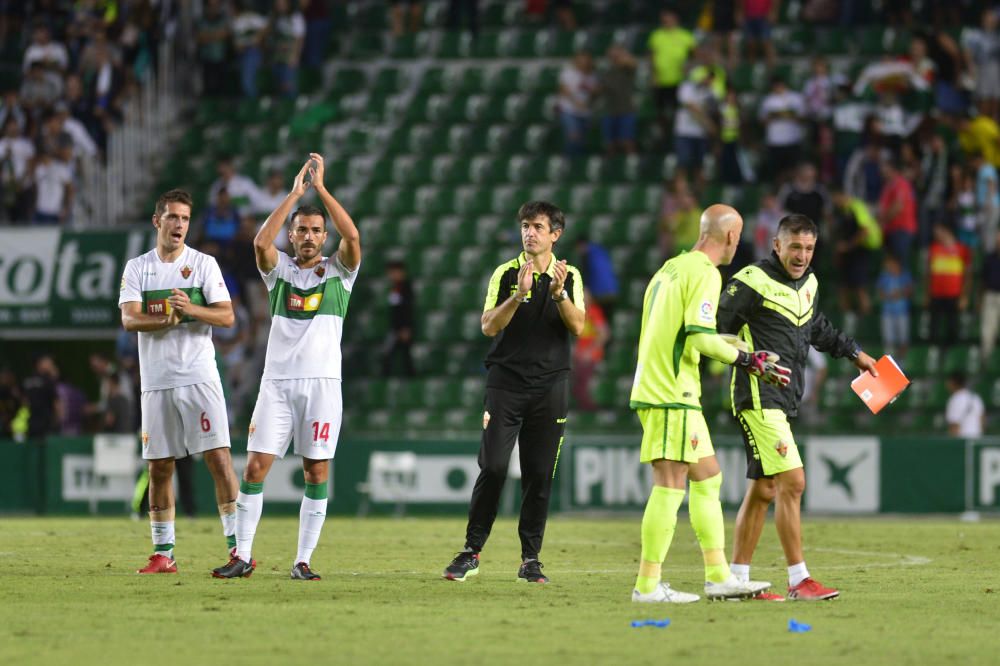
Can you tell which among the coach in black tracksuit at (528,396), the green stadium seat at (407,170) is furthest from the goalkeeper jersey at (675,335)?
the green stadium seat at (407,170)

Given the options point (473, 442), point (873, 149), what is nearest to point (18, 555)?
point (473, 442)

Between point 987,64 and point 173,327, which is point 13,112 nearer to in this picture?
point 987,64

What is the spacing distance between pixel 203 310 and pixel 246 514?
4.94 ft

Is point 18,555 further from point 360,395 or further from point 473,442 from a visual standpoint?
point 360,395

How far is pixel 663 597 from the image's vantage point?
1053cm

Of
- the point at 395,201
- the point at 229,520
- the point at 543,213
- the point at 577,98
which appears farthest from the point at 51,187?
the point at 543,213

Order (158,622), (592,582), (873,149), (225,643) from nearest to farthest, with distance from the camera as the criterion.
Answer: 1. (225,643)
2. (158,622)
3. (592,582)
4. (873,149)

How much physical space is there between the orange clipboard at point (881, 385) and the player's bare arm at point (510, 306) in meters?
2.36

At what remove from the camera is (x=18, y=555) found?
14.4m

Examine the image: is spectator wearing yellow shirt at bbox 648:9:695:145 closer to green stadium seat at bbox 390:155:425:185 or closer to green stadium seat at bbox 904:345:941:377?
green stadium seat at bbox 390:155:425:185

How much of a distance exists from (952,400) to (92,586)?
14.9 meters

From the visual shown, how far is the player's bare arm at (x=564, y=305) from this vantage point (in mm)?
11602

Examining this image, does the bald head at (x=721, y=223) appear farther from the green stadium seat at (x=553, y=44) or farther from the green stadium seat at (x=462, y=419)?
the green stadium seat at (x=553, y=44)

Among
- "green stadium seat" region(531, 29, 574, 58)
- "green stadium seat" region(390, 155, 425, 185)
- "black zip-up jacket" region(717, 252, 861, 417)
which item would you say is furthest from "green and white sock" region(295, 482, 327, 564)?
"green stadium seat" region(531, 29, 574, 58)
